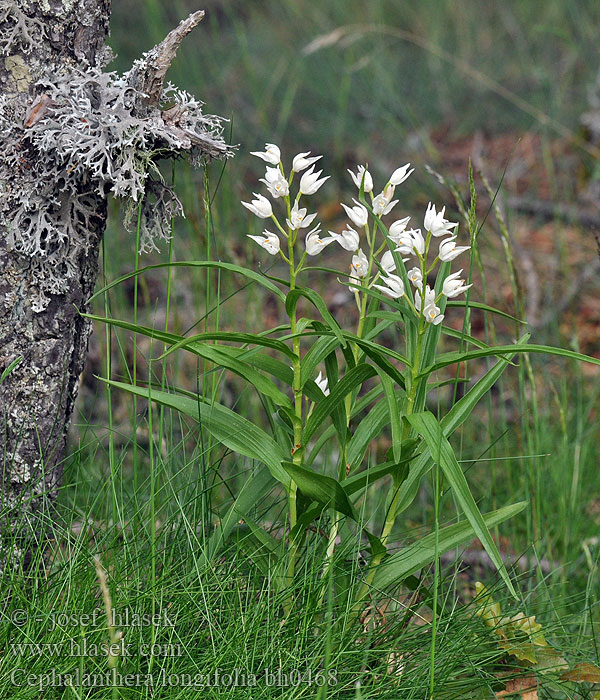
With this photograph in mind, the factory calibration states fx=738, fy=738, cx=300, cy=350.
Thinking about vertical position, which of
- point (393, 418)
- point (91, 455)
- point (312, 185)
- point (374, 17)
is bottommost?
point (91, 455)

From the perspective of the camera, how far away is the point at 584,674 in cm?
123

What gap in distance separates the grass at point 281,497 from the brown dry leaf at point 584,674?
2cm

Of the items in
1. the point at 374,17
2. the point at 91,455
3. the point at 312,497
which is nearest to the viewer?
the point at 312,497

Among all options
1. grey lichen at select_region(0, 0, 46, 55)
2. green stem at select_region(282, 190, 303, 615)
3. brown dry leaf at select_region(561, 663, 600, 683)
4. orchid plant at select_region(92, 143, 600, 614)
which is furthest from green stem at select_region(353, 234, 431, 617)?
grey lichen at select_region(0, 0, 46, 55)

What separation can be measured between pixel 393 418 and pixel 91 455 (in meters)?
0.74

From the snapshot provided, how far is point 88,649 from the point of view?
1064mm

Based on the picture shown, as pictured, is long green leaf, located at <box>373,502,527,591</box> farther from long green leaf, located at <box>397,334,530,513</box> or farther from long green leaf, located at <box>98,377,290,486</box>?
long green leaf, located at <box>98,377,290,486</box>

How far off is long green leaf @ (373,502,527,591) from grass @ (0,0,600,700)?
0.18 ft

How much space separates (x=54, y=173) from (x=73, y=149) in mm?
84

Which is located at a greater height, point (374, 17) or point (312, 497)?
point (374, 17)

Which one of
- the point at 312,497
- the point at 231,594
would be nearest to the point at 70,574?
the point at 231,594

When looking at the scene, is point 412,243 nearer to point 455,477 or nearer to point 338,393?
point 338,393

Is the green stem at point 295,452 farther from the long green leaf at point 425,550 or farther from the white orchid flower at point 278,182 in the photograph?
the long green leaf at point 425,550

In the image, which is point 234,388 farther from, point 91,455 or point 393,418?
point 393,418
